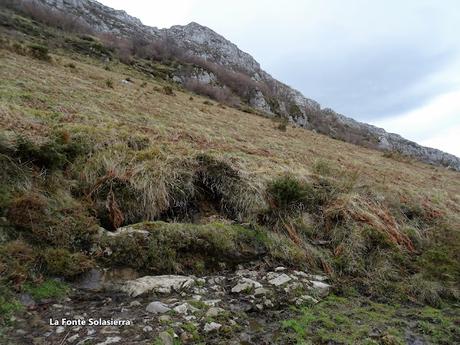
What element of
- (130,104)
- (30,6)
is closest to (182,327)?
(130,104)

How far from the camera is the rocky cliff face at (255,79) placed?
188 feet

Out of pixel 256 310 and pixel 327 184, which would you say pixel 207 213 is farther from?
pixel 327 184

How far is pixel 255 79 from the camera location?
84.7 m

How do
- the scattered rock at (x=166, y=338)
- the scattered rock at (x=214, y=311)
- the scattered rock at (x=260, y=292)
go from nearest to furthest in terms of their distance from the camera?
1. the scattered rock at (x=166, y=338)
2. the scattered rock at (x=214, y=311)
3. the scattered rock at (x=260, y=292)

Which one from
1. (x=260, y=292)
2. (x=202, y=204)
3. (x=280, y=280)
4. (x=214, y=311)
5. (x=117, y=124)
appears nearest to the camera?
(x=214, y=311)

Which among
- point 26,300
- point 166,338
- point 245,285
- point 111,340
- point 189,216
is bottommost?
point 26,300

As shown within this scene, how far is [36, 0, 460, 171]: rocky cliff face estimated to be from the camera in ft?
188

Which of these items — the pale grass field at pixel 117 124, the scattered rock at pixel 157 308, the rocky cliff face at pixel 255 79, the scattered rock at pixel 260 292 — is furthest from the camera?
the rocky cliff face at pixel 255 79

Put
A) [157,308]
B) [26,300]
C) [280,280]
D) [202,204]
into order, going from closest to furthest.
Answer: [26,300]
[157,308]
[280,280]
[202,204]

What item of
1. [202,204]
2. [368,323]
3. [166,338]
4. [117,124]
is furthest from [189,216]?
[117,124]

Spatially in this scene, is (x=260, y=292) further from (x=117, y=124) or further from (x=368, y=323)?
(x=117, y=124)

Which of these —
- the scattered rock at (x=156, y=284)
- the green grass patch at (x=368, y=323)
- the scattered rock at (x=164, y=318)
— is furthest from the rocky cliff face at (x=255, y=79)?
the scattered rock at (x=164, y=318)

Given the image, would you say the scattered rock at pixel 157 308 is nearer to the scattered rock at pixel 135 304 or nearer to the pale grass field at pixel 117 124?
the scattered rock at pixel 135 304

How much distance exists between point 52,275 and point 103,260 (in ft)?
Answer: 1.95
